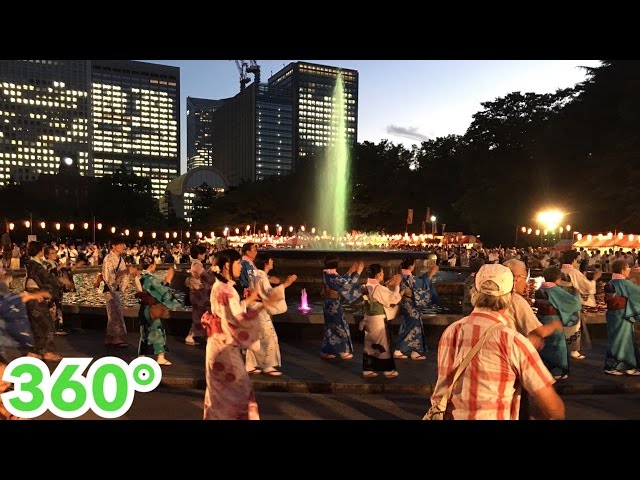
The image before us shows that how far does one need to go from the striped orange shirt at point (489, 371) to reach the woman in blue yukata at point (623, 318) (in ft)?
19.8

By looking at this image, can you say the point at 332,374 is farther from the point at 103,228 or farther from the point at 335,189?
the point at 335,189

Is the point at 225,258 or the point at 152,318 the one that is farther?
the point at 152,318

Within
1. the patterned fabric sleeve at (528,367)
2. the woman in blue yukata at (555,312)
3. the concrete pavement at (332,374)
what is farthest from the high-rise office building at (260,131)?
the patterned fabric sleeve at (528,367)

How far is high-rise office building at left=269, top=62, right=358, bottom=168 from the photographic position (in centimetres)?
14100

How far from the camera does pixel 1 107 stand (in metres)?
135

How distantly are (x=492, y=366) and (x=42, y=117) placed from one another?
159 m

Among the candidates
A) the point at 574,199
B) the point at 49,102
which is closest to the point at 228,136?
the point at 49,102

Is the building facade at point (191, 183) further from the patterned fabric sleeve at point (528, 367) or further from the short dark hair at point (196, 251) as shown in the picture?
the patterned fabric sleeve at point (528, 367)

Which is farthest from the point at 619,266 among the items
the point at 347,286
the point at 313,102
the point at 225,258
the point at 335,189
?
the point at 313,102

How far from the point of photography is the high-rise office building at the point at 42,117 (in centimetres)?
13612

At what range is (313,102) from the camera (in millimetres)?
153000
